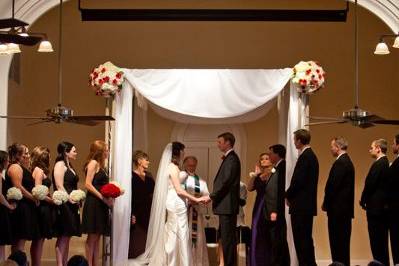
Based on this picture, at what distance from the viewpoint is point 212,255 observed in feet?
39.8

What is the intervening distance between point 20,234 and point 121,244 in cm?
180

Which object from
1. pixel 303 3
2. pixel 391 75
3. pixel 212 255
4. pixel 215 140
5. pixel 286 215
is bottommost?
pixel 212 255

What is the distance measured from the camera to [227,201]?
10.1 m

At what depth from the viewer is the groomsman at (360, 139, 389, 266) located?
9828mm

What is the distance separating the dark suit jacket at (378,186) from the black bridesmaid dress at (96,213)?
319cm

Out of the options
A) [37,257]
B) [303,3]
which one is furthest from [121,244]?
[303,3]

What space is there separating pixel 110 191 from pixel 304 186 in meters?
2.31

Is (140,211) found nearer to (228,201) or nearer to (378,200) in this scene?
(228,201)

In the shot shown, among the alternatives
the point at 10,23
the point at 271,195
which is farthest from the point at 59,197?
the point at 10,23

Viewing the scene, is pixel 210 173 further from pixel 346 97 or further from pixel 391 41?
pixel 391 41

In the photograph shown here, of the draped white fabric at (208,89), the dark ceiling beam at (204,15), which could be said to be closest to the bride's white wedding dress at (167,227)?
the draped white fabric at (208,89)

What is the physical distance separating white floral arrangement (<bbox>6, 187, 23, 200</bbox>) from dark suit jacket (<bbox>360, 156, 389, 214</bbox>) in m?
4.10

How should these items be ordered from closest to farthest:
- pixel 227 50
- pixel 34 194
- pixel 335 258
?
pixel 34 194 → pixel 335 258 → pixel 227 50

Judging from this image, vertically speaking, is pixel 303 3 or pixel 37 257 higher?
pixel 303 3
